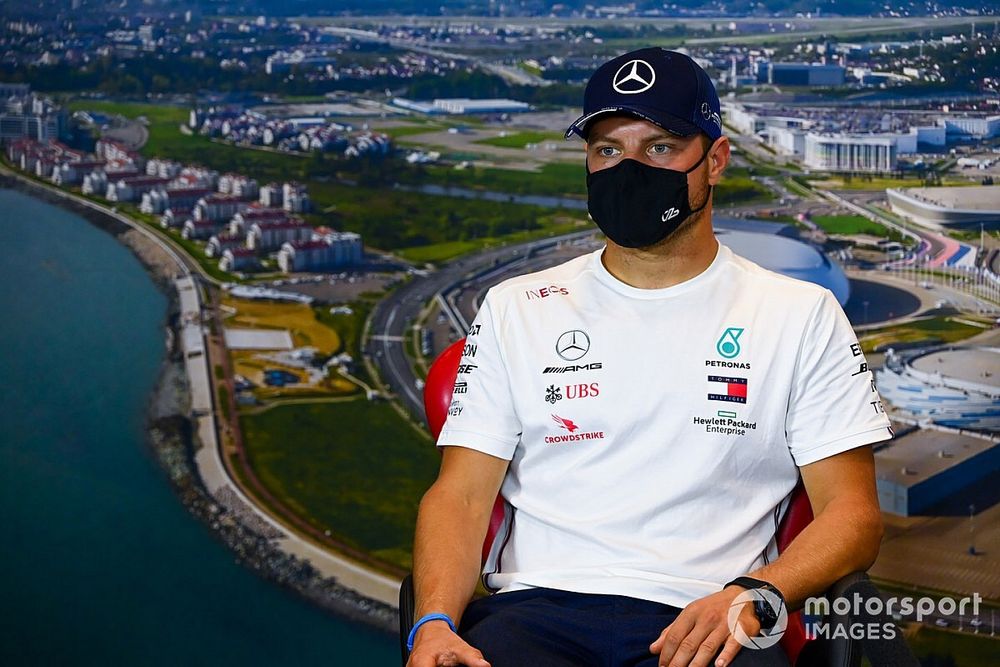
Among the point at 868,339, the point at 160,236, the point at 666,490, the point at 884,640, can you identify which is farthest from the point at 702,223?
the point at 160,236

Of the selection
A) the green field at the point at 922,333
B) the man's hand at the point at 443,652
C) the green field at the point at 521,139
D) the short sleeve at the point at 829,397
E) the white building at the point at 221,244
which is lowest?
the green field at the point at 922,333

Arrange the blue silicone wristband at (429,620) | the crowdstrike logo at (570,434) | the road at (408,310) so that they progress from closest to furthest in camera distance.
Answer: the blue silicone wristband at (429,620) < the crowdstrike logo at (570,434) < the road at (408,310)

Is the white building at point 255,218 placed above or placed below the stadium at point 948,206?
below

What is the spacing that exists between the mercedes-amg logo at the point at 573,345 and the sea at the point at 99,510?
2.38m

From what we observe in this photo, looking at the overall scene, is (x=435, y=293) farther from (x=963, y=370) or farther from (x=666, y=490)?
(x=666, y=490)

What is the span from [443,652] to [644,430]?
37 centimetres

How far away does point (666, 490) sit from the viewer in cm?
152

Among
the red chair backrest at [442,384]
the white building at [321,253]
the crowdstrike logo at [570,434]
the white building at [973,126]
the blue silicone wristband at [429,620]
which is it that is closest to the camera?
the blue silicone wristband at [429,620]

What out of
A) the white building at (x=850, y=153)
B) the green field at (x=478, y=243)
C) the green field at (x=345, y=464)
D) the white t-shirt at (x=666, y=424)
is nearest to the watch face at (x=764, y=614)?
the white t-shirt at (x=666, y=424)

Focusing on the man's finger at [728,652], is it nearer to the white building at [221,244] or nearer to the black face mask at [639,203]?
the black face mask at [639,203]

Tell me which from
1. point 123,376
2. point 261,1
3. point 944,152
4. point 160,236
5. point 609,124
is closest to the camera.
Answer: point 609,124

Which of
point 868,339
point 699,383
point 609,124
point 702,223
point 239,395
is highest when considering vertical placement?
point 609,124

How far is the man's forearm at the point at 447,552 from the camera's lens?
1482 millimetres

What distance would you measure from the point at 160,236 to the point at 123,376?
0.59 meters
